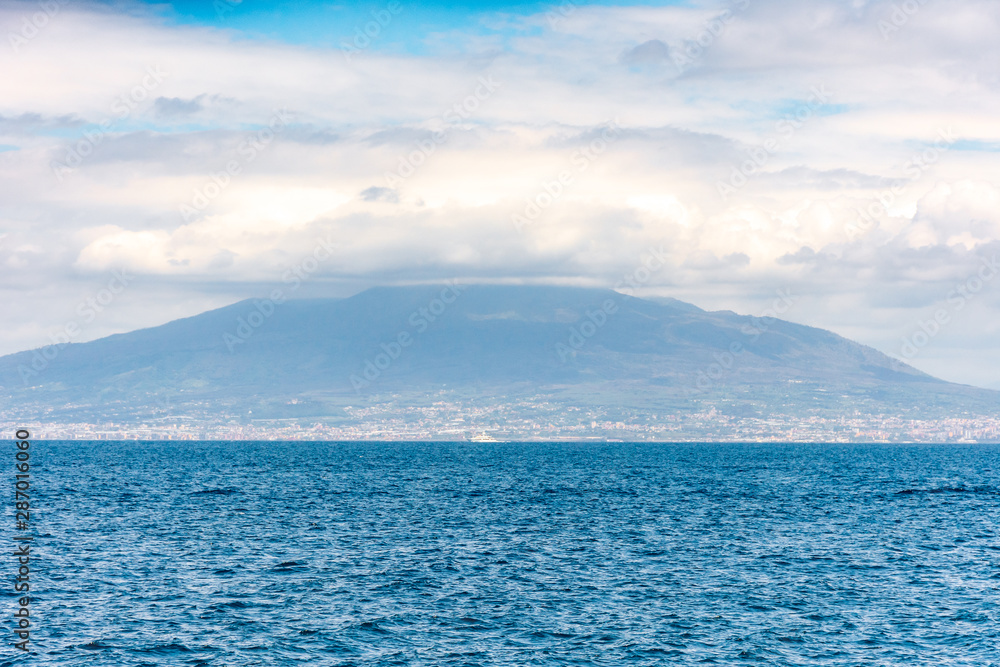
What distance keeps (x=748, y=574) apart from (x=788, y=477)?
114391 millimetres

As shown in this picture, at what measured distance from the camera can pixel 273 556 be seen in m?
73.0

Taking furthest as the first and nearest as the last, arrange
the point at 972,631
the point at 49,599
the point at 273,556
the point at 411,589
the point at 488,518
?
1. the point at 488,518
2. the point at 273,556
3. the point at 411,589
4. the point at 49,599
5. the point at 972,631

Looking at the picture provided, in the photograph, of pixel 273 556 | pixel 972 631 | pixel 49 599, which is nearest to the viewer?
pixel 972 631

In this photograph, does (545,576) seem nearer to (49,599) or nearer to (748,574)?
(748,574)

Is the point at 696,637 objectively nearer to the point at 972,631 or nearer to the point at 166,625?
the point at 972,631

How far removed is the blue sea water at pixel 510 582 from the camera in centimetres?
4853

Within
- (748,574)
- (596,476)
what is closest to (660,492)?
(596,476)

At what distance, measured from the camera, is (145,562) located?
69562 millimetres

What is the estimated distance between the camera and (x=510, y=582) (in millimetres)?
63812

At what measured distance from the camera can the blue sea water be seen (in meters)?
48.5

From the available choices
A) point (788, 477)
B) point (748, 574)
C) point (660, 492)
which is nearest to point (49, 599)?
point (748, 574)

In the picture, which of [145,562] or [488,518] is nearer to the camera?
[145,562]

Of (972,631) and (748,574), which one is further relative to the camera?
(748,574)

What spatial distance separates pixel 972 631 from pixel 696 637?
15151 mm
